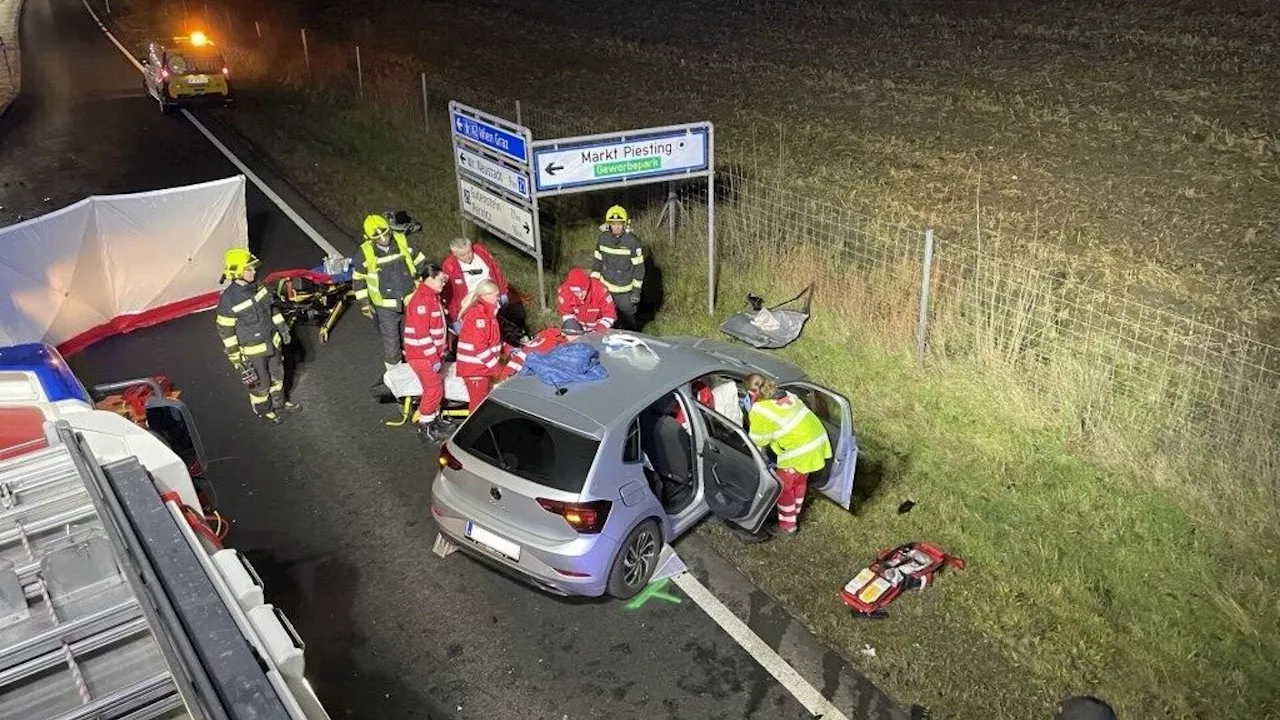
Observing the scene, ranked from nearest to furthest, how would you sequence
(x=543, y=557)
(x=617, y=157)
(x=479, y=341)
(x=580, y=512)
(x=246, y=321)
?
(x=580, y=512), (x=543, y=557), (x=479, y=341), (x=246, y=321), (x=617, y=157)

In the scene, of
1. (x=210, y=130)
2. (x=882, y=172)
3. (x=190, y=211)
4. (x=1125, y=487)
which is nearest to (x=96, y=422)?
(x=1125, y=487)

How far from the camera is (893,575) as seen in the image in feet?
21.0

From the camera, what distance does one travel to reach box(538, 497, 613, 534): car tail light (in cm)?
571

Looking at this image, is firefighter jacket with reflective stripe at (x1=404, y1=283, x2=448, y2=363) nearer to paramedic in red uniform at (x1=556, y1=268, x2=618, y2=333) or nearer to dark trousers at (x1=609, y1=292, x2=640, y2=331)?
paramedic in red uniform at (x1=556, y1=268, x2=618, y2=333)

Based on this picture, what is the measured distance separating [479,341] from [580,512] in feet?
9.17

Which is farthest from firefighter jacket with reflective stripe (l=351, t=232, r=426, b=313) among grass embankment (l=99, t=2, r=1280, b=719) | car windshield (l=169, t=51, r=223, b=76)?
car windshield (l=169, t=51, r=223, b=76)

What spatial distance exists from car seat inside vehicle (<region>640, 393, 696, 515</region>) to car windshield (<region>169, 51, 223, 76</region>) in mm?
21139

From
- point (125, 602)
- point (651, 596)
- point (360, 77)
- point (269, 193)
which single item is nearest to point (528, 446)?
point (651, 596)

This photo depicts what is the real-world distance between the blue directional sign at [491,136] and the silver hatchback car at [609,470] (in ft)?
13.1

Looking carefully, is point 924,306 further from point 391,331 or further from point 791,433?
point 391,331

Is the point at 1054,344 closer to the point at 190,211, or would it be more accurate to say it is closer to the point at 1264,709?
the point at 1264,709

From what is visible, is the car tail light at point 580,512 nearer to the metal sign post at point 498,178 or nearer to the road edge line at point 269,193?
the metal sign post at point 498,178

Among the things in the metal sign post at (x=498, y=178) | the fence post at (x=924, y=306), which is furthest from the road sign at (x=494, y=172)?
the fence post at (x=924, y=306)

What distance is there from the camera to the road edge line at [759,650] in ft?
18.0
